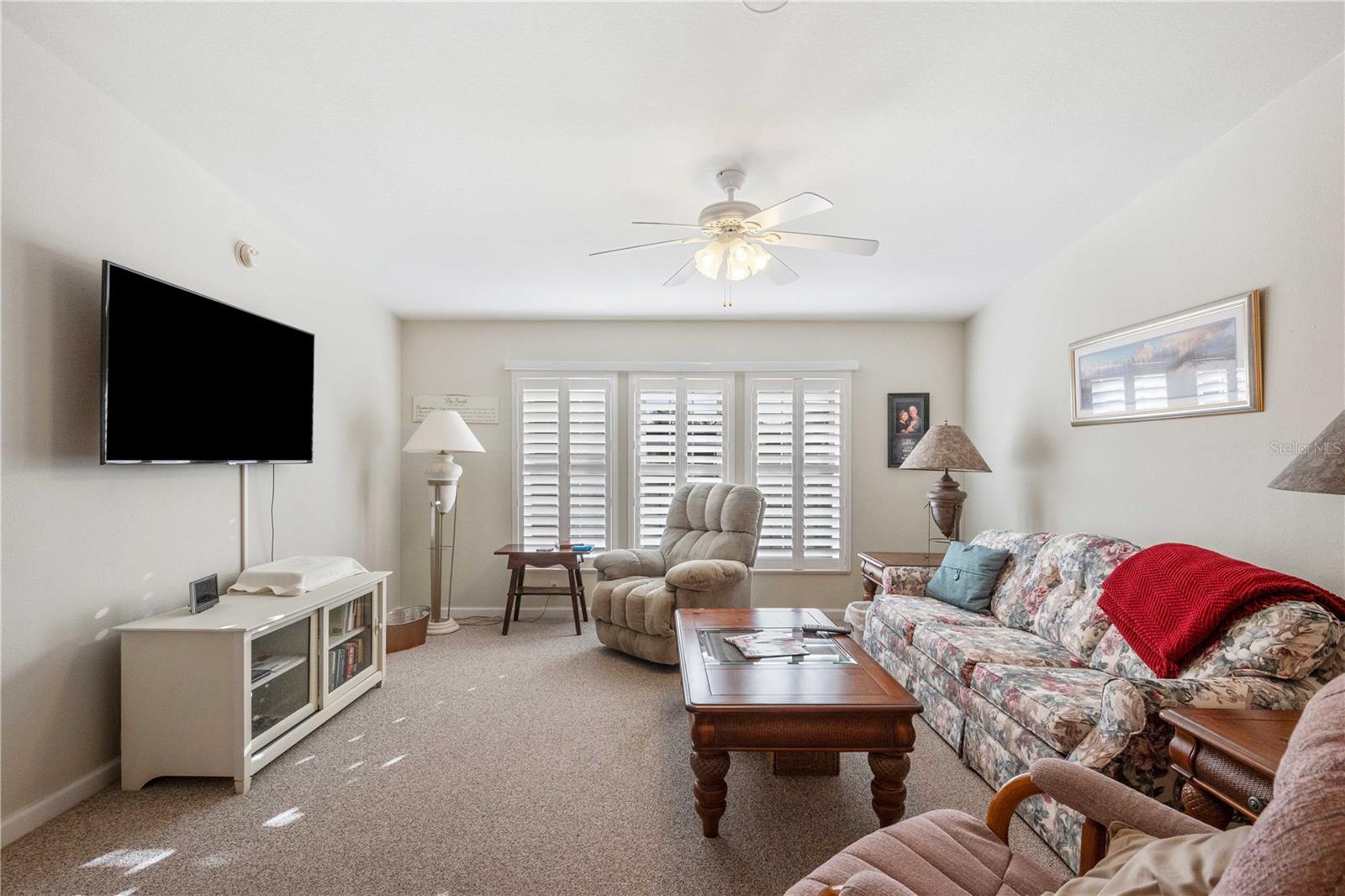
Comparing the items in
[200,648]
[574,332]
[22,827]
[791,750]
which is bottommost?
[22,827]

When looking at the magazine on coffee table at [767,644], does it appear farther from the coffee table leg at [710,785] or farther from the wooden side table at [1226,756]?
the wooden side table at [1226,756]

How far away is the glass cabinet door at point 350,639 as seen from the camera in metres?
2.90

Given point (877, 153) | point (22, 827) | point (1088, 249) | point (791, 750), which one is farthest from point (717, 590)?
point (22, 827)

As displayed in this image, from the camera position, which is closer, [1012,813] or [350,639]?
[1012,813]

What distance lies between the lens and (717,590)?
3.77 meters

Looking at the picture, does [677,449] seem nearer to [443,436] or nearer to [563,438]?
[563,438]

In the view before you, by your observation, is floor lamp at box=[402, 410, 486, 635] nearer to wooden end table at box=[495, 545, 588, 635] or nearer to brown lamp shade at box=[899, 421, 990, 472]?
wooden end table at box=[495, 545, 588, 635]

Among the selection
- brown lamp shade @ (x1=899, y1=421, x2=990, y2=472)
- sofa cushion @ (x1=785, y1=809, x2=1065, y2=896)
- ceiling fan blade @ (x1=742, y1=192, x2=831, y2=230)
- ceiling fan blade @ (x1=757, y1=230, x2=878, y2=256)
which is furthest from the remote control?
ceiling fan blade @ (x1=742, y1=192, x2=831, y2=230)

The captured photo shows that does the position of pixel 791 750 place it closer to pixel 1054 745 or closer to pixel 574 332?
pixel 1054 745

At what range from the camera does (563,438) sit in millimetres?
5070

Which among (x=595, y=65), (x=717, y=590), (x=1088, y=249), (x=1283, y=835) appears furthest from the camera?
(x=717, y=590)

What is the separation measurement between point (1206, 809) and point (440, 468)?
14.1ft

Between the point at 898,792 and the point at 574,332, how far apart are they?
13.3 ft

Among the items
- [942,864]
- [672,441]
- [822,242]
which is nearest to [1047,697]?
[942,864]
